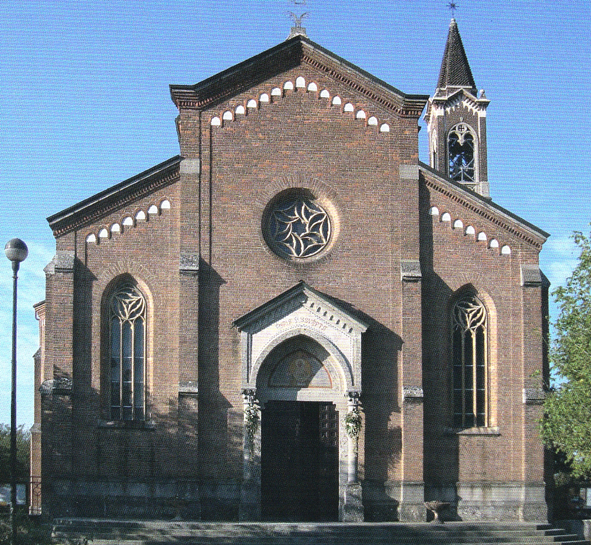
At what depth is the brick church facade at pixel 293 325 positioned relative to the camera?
25172mm

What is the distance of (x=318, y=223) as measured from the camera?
87.6 feet

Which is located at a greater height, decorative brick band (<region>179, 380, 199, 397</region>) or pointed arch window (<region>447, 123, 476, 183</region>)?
pointed arch window (<region>447, 123, 476, 183</region>)

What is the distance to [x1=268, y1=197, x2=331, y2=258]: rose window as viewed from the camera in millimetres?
26531

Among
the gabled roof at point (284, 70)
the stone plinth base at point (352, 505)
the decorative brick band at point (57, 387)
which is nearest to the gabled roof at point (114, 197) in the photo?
the gabled roof at point (284, 70)

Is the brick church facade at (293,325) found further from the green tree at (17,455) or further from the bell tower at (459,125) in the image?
the bell tower at (459,125)

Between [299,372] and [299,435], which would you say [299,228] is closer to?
[299,372]

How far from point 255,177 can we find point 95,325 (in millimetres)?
5696

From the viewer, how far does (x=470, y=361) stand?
26.7 metres

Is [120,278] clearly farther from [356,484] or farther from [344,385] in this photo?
[356,484]

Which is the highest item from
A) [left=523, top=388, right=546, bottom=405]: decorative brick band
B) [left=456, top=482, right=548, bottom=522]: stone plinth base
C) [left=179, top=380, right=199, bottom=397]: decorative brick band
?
[left=179, top=380, right=199, bottom=397]: decorative brick band

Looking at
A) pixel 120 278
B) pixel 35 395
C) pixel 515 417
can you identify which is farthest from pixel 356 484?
pixel 35 395

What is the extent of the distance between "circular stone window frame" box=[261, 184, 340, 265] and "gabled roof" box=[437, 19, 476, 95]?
58.8ft

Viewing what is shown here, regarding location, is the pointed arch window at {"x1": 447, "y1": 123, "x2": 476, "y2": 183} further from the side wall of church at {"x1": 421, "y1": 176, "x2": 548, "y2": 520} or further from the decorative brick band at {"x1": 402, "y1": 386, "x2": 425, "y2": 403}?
the decorative brick band at {"x1": 402, "y1": 386, "x2": 425, "y2": 403}

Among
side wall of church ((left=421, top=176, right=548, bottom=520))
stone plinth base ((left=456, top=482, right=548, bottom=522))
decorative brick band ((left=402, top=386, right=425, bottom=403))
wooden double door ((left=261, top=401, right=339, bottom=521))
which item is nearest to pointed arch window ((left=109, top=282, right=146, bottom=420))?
wooden double door ((left=261, top=401, right=339, bottom=521))
